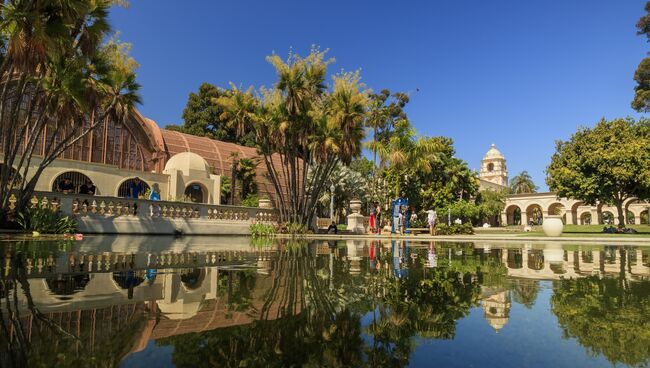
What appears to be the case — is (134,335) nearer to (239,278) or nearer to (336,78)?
(239,278)

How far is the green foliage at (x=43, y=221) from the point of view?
14.3m

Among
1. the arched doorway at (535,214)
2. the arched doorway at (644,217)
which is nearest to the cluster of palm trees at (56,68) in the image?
the arched doorway at (535,214)

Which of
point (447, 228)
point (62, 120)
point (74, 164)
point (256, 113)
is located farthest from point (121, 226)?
point (447, 228)

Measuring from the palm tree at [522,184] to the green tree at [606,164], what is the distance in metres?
79.4

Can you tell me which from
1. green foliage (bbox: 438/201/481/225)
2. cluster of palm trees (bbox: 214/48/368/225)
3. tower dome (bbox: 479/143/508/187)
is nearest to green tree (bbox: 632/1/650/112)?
green foliage (bbox: 438/201/481/225)

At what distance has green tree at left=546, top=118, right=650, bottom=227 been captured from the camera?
32.3 metres

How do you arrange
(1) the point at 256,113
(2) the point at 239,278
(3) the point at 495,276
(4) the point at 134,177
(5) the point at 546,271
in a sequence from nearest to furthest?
1. (2) the point at 239,278
2. (3) the point at 495,276
3. (5) the point at 546,271
4. (1) the point at 256,113
5. (4) the point at 134,177

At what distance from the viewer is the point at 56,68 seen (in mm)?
14586

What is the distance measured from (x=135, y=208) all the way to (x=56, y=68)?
23.6 feet

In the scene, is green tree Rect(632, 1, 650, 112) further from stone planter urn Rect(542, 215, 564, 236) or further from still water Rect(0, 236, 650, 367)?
still water Rect(0, 236, 650, 367)

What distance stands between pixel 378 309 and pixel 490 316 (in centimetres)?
91

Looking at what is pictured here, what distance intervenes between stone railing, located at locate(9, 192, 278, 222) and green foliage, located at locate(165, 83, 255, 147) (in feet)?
131

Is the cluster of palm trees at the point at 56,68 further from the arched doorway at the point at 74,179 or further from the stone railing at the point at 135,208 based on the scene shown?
the arched doorway at the point at 74,179

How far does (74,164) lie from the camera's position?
31.4 m
